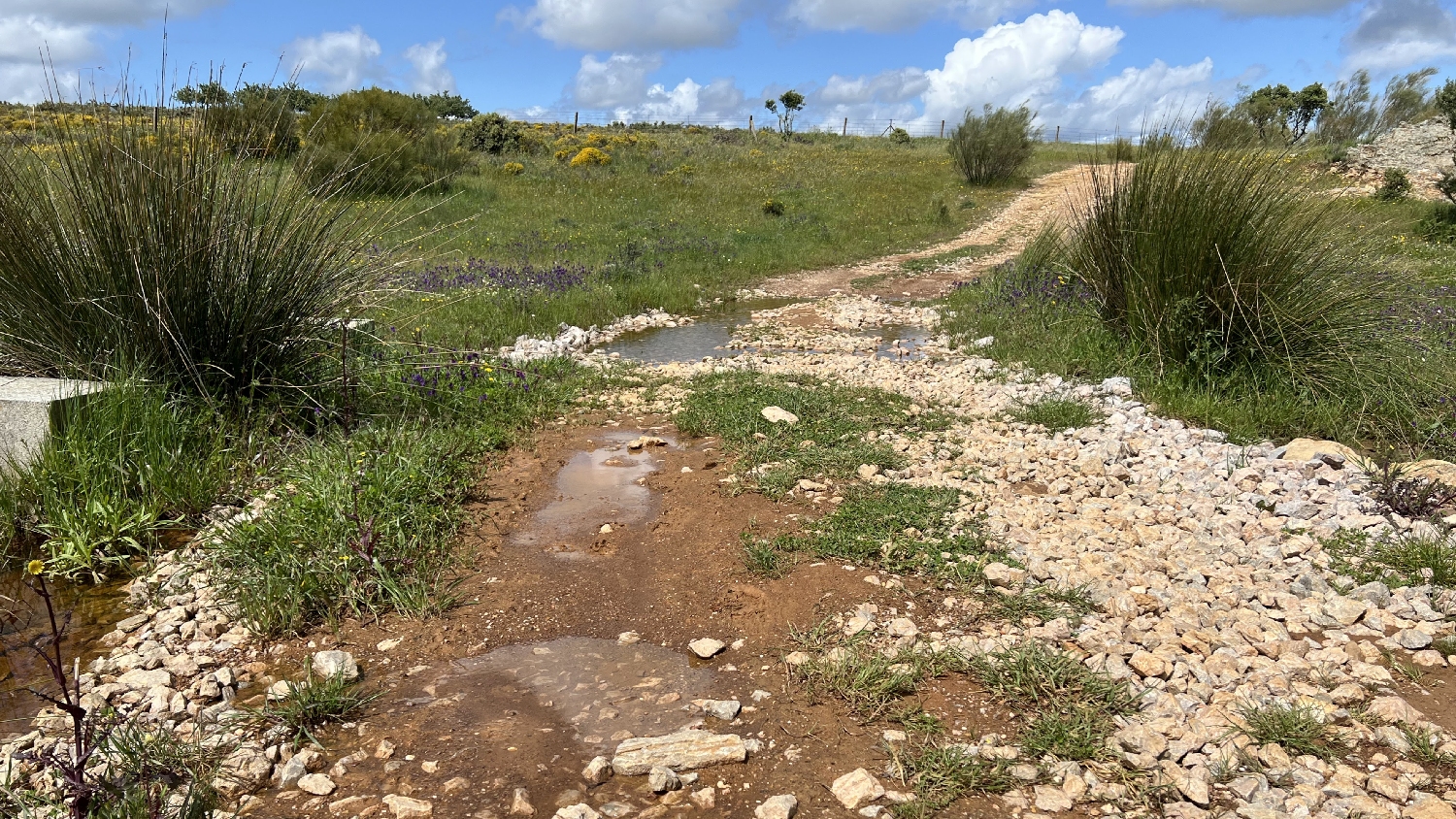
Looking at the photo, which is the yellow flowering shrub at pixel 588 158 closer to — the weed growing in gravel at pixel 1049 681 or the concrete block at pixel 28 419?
the concrete block at pixel 28 419

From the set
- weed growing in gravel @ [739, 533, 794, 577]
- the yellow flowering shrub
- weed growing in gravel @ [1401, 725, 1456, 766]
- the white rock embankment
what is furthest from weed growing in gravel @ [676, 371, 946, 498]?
the yellow flowering shrub

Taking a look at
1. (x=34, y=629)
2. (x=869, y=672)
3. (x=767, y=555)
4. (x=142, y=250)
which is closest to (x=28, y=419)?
(x=142, y=250)

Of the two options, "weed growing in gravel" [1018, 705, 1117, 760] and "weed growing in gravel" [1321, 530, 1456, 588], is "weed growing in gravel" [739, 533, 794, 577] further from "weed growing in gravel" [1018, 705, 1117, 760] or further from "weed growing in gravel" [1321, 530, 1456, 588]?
"weed growing in gravel" [1321, 530, 1456, 588]

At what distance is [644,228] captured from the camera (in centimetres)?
1388

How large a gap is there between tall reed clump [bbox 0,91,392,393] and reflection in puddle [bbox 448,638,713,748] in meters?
2.34

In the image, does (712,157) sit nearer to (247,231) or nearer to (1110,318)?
(1110,318)

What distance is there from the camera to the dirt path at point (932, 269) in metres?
11.3

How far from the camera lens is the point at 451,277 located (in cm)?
946

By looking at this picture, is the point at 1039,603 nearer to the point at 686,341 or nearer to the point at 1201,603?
the point at 1201,603

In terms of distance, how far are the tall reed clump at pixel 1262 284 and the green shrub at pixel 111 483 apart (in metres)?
5.71

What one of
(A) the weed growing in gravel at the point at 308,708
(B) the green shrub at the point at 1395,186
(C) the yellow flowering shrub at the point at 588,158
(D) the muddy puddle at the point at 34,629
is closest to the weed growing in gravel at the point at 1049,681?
(A) the weed growing in gravel at the point at 308,708

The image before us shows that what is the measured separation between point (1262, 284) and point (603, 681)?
475cm

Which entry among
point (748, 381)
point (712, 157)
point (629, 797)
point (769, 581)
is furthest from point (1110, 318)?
point (712, 157)

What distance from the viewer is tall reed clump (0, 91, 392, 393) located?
3.89 metres
